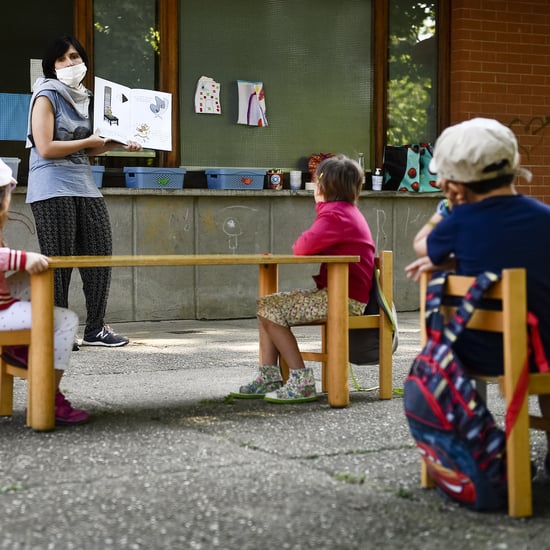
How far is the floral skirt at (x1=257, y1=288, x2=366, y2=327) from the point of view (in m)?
5.46

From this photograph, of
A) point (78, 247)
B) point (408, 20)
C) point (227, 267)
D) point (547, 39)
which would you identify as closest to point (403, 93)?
point (408, 20)

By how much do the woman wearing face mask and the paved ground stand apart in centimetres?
154

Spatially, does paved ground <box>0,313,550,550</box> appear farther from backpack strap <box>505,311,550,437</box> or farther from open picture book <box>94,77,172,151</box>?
open picture book <box>94,77,172,151</box>

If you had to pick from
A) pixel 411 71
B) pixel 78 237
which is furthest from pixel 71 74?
pixel 411 71

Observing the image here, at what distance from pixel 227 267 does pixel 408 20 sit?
10.2 feet

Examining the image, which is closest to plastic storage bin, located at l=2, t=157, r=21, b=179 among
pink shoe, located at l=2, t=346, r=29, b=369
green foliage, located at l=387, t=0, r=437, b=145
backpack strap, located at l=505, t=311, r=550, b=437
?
green foliage, located at l=387, t=0, r=437, b=145

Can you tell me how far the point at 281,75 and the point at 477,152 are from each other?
7017mm

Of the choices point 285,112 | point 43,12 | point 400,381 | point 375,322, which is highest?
point 43,12

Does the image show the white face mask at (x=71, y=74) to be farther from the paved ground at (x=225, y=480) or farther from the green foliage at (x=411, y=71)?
the green foliage at (x=411, y=71)

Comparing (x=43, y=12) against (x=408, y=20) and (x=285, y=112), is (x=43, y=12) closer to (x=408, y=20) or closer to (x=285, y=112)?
(x=285, y=112)

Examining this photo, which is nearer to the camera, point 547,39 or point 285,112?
point 285,112

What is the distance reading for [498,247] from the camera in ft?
11.9

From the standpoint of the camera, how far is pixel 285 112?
1052 cm

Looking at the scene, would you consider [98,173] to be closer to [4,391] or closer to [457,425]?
[4,391]
